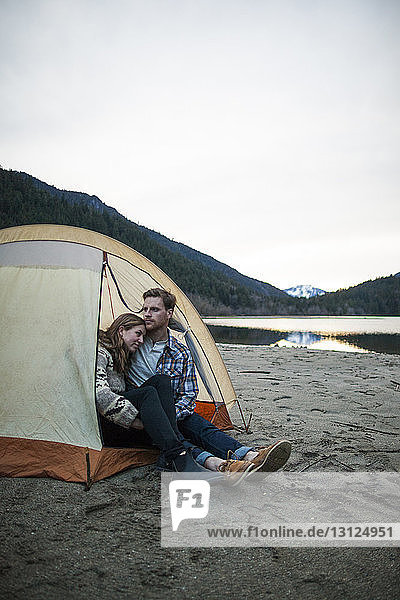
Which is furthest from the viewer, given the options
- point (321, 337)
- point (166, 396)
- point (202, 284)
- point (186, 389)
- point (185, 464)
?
point (202, 284)

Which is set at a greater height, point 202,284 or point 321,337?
point 202,284

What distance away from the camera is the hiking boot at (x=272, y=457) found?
10.3 feet

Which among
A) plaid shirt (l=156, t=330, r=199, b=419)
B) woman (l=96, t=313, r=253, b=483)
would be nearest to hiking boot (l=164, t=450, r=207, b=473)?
woman (l=96, t=313, r=253, b=483)

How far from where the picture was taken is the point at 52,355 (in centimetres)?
365

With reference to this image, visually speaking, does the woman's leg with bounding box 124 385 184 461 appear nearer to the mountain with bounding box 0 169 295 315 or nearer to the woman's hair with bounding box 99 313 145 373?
the woman's hair with bounding box 99 313 145 373

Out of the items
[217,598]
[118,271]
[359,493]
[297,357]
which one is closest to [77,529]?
[217,598]

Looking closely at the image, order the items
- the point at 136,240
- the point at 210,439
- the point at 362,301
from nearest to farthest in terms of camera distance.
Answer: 1. the point at 210,439
2. the point at 362,301
3. the point at 136,240

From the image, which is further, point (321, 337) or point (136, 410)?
point (321, 337)

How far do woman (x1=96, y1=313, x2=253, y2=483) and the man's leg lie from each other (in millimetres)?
162

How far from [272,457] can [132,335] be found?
155 centimetres

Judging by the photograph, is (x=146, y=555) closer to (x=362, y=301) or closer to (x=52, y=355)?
(x=52, y=355)

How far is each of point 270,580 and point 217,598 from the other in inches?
12.1

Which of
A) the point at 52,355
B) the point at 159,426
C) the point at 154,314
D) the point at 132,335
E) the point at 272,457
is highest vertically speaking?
the point at 154,314

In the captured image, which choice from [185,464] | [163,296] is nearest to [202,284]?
[163,296]
